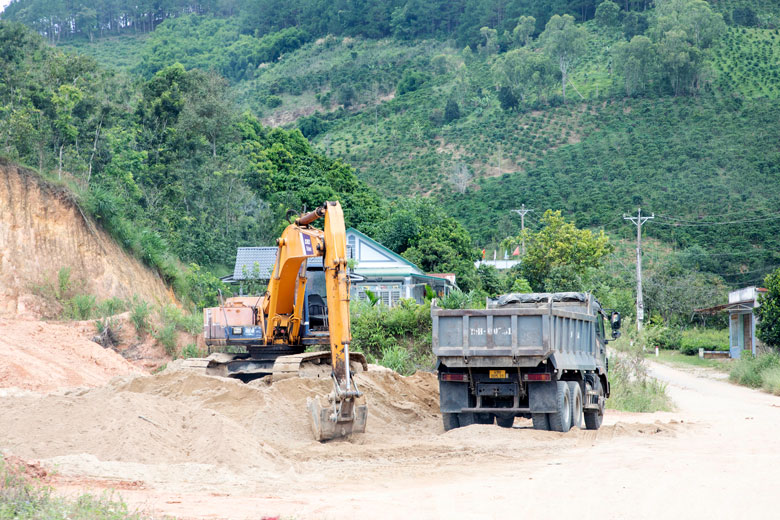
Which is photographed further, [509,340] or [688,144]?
[688,144]

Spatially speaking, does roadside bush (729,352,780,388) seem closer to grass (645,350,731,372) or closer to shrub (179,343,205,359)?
grass (645,350,731,372)

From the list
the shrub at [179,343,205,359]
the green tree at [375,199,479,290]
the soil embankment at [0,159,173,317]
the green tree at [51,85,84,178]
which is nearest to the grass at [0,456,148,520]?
Result: the shrub at [179,343,205,359]

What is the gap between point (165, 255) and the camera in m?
33.1

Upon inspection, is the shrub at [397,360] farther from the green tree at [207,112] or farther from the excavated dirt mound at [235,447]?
the green tree at [207,112]

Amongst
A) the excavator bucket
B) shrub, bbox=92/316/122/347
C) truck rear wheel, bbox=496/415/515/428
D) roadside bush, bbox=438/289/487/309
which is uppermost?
roadside bush, bbox=438/289/487/309

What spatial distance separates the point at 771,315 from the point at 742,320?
1058cm

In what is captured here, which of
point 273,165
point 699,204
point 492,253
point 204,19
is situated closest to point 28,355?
point 273,165

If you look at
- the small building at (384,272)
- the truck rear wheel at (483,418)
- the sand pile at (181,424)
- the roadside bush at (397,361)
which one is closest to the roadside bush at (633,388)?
the roadside bush at (397,361)

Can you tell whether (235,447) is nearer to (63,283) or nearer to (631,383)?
(631,383)

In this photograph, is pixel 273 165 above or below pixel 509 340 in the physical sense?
above

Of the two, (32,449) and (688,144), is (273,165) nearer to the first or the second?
(32,449)

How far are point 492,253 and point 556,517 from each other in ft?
213

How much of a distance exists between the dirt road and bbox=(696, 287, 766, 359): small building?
24.3m

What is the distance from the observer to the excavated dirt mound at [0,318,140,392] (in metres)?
19.8
